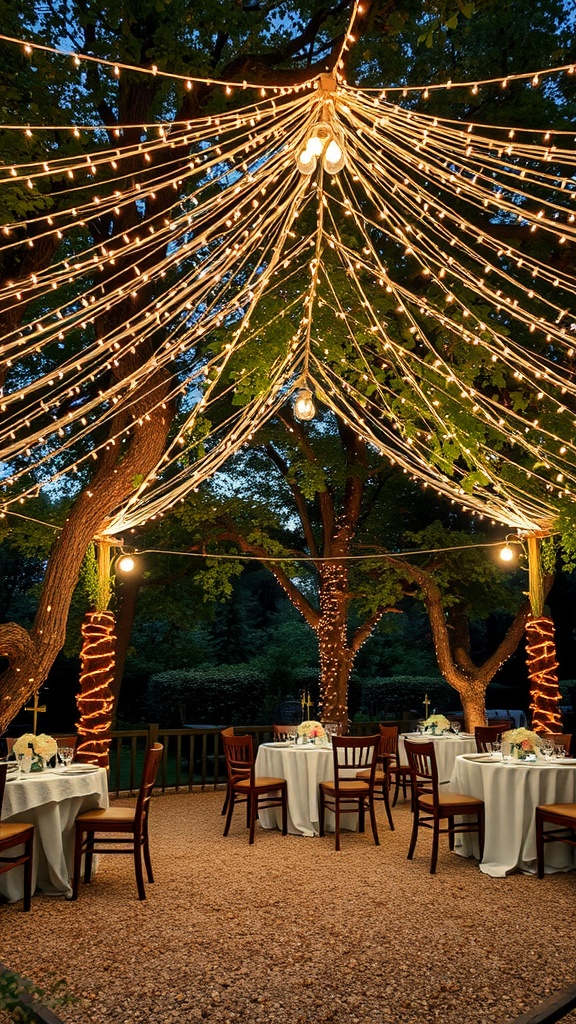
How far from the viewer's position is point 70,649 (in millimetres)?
12773

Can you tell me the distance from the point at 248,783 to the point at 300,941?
121 inches

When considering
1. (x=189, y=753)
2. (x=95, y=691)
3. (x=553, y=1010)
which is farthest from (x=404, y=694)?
(x=553, y=1010)

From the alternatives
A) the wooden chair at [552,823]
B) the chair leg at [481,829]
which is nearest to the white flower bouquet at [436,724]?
the chair leg at [481,829]

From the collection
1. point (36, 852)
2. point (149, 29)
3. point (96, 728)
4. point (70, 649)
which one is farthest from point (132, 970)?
point (70, 649)

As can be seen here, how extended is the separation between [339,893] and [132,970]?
1782 mm

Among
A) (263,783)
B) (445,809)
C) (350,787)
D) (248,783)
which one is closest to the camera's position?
(445,809)

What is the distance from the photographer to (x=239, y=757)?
23.4 feet

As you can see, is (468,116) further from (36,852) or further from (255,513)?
(36,852)

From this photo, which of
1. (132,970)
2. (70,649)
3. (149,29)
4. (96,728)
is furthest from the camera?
(70,649)

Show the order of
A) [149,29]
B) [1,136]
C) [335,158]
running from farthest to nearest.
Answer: [149,29] → [1,136] → [335,158]

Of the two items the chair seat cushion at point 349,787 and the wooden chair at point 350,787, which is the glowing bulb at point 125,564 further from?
the chair seat cushion at point 349,787

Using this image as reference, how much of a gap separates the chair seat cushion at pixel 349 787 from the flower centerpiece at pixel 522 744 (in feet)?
4.48

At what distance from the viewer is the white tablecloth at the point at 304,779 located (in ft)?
22.6

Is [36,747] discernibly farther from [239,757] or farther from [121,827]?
[239,757]
